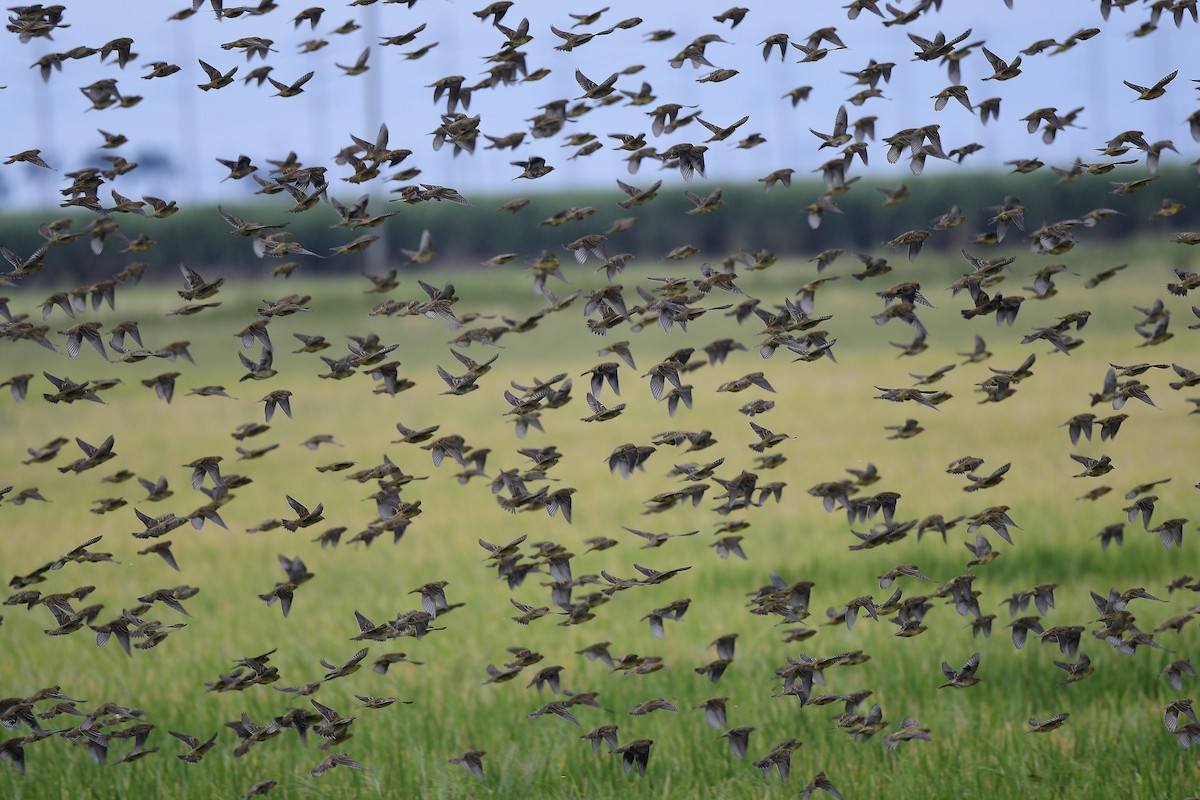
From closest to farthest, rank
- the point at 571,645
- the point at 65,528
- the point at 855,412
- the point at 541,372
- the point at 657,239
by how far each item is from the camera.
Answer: the point at 571,645 < the point at 65,528 < the point at 855,412 < the point at 541,372 < the point at 657,239

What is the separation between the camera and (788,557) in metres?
10.5

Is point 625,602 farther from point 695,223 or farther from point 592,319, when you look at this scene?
point 695,223

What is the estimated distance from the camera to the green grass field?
21.0ft

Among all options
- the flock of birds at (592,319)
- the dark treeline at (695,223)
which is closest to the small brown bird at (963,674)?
the flock of birds at (592,319)

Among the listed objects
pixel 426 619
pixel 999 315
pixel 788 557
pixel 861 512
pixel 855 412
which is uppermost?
pixel 999 315

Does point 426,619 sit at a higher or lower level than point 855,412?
higher

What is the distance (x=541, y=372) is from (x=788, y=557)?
12.7 meters

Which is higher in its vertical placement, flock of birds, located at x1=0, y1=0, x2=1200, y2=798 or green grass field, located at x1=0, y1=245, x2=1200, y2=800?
flock of birds, located at x1=0, y1=0, x2=1200, y2=798

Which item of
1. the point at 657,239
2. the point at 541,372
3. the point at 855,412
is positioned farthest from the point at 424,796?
the point at 657,239

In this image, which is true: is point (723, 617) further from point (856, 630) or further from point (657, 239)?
point (657, 239)

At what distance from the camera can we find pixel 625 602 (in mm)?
9734

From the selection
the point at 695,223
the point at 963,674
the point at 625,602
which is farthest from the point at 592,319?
the point at 695,223

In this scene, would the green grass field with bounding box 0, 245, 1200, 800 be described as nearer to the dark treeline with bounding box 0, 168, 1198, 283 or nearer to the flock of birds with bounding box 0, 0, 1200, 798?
the flock of birds with bounding box 0, 0, 1200, 798

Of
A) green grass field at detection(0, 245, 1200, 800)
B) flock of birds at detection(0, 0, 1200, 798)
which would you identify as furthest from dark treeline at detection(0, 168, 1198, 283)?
flock of birds at detection(0, 0, 1200, 798)
